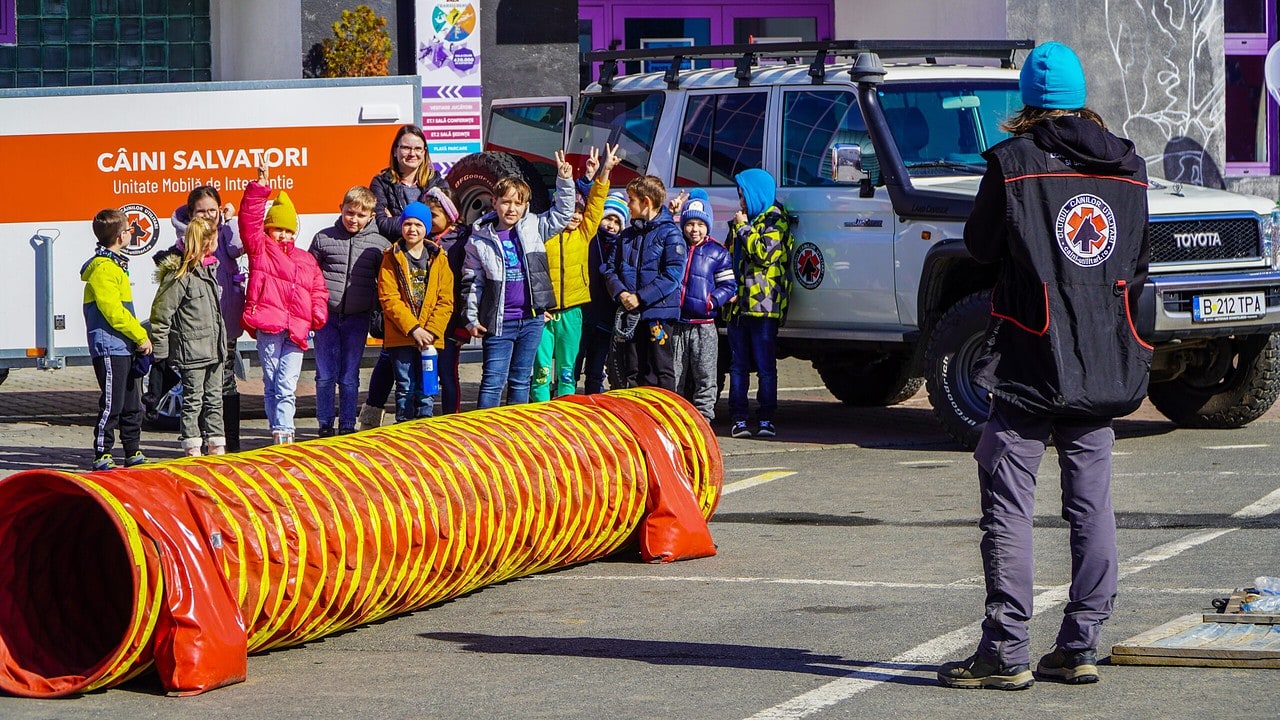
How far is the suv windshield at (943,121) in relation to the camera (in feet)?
39.2

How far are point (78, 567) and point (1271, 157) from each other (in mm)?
17108

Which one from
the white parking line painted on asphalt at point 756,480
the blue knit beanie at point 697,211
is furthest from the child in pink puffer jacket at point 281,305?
the white parking line painted on asphalt at point 756,480

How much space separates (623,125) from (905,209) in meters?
2.65

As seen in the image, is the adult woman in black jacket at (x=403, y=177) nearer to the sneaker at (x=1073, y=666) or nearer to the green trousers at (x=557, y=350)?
the green trousers at (x=557, y=350)

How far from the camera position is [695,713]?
18.4 feet

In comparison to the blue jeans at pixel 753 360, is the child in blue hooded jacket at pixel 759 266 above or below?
above

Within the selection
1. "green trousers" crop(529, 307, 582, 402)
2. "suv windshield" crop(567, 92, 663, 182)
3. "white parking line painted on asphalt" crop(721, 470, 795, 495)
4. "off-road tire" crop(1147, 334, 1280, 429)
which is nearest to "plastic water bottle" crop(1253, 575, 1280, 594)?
"white parking line painted on asphalt" crop(721, 470, 795, 495)

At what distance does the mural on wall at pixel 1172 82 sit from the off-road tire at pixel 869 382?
6.53 meters

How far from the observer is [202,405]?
1122cm

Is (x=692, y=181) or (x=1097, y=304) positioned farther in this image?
(x=692, y=181)

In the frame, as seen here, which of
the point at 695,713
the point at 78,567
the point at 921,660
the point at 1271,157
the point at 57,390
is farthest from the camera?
the point at 1271,157

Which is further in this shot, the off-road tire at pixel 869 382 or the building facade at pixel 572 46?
the building facade at pixel 572 46

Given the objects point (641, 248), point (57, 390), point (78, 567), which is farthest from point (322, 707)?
point (57, 390)

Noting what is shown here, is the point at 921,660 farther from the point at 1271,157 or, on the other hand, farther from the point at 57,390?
the point at 1271,157
